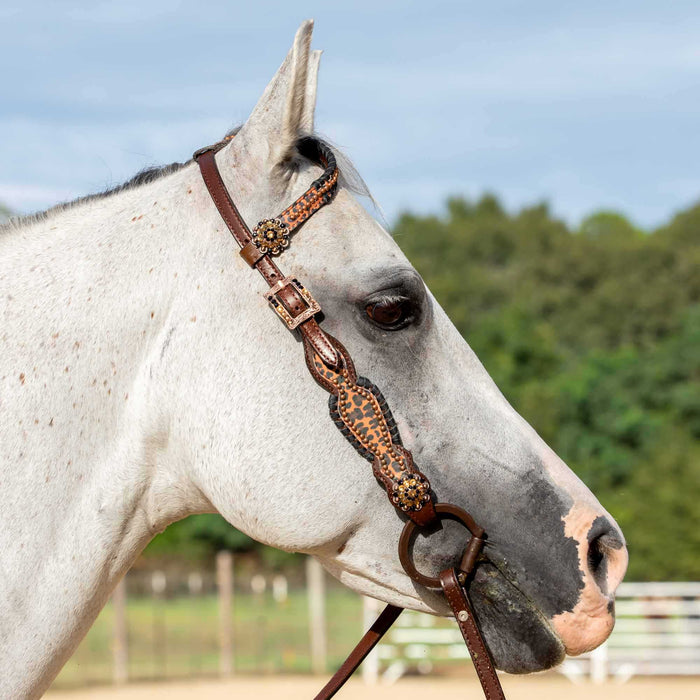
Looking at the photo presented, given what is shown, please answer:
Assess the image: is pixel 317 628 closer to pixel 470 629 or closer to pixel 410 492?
pixel 470 629

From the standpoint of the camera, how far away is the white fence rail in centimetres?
1585

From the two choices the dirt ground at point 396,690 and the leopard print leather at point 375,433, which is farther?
the dirt ground at point 396,690

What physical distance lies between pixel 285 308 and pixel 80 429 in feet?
1.94

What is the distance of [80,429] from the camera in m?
2.30

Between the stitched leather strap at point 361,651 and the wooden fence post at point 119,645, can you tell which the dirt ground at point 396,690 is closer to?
the wooden fence post at point 119,645

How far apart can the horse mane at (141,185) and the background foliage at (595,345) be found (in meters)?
11.7

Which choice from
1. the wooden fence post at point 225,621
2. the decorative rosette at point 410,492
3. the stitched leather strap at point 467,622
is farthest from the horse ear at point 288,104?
the wooden fence post at point 225,621

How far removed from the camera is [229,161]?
8.12 feet

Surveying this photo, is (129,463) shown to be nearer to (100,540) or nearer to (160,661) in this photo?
(100,540)

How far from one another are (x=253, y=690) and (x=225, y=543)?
1567 centimetres

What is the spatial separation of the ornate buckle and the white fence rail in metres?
14.0

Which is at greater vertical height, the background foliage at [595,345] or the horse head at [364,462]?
the background foliage at [595,345]

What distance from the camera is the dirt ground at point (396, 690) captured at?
45.2ft

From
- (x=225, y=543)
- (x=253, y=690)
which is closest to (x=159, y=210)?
(x=253, y=690)
